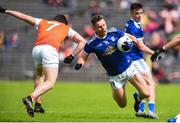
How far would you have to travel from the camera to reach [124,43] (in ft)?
45.6

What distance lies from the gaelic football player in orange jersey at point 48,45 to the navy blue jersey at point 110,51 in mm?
386

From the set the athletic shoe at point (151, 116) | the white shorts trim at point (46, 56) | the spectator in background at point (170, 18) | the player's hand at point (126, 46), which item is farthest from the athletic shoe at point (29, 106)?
the spectator in background at point (170, 18)

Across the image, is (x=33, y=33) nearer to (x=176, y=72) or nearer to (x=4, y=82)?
(x=4, y=82)

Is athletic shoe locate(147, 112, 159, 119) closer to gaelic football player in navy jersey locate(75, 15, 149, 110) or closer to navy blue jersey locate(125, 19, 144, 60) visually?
gaelic football player in navy jersey locate(75, 15, 149, 110)

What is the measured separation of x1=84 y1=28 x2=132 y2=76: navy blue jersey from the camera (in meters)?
14.1

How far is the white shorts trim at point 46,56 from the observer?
46.2 ft

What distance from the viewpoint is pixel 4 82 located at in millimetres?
32094

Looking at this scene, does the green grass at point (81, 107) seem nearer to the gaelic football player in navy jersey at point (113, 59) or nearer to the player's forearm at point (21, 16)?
the gaelic football player in navy jersey at point (113, 59)

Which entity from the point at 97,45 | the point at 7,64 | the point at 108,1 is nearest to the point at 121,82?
the point at 97,45

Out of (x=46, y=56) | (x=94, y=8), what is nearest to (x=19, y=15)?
(x=46, y=56)

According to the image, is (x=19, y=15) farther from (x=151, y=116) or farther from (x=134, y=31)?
(x=151, y=116)

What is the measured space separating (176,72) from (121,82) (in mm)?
18135

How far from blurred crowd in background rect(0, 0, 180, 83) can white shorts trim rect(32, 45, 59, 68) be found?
16.1 m

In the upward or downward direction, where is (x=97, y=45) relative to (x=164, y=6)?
upward
